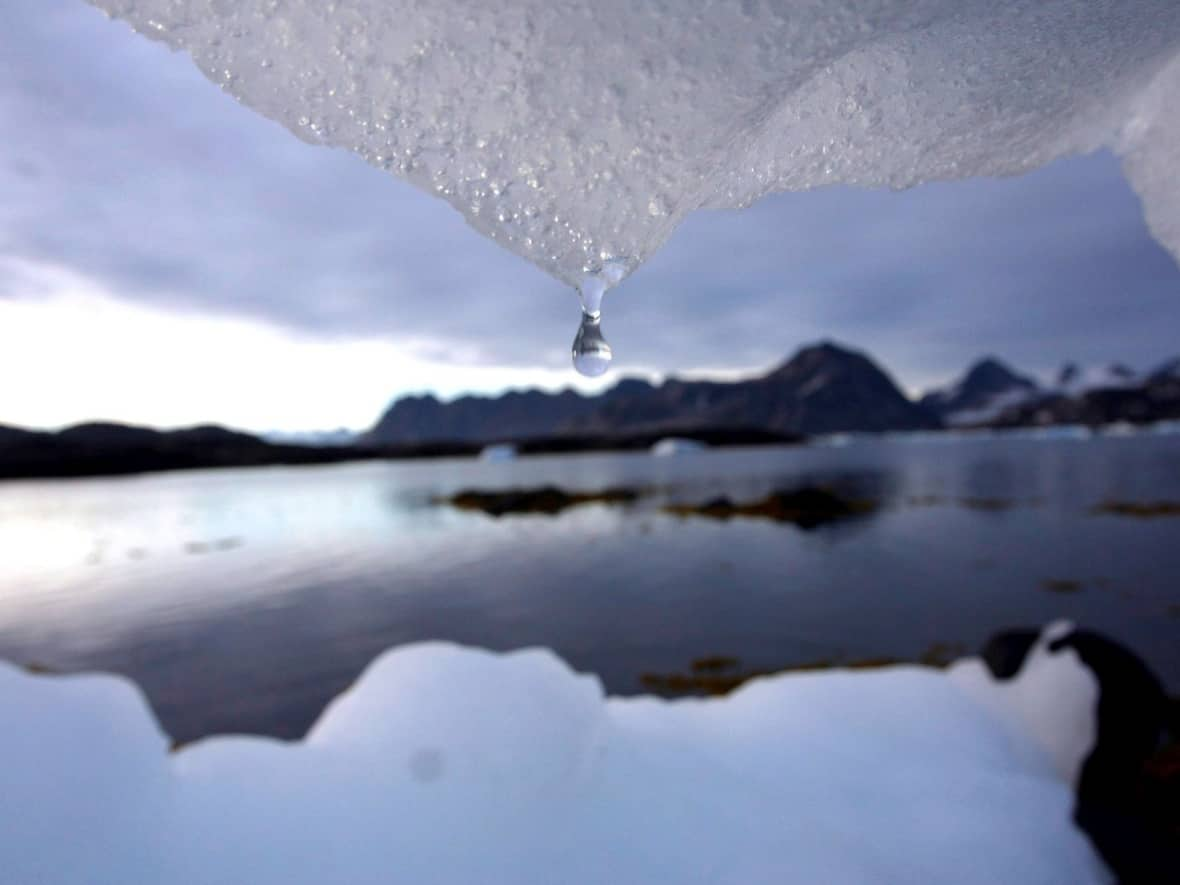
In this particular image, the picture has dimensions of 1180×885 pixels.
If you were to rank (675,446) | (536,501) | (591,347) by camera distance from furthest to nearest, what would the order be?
(675,446) → (536,501) → (591,347)

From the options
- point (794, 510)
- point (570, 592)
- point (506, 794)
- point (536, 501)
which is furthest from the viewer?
point (536, 501)

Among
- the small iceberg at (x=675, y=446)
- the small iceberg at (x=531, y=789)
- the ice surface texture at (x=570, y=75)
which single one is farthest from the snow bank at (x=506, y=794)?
the small iceberg at (x=675, y=446)

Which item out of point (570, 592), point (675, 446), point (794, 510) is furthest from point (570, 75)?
point (675, 446)

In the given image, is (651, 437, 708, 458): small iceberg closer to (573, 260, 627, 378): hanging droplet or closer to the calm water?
→ the calm water

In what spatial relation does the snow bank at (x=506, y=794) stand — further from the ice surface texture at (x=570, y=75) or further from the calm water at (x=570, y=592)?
the calm water at (x=570, y=592)

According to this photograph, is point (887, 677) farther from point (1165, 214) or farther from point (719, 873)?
point (1165, 214)

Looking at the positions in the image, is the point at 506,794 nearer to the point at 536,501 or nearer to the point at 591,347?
the point at 591,347

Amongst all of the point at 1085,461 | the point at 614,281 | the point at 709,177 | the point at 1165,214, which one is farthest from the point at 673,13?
the point at 1085,461
